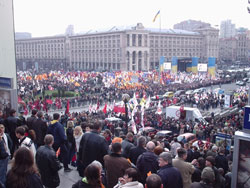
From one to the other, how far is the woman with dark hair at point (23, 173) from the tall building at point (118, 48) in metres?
73.9

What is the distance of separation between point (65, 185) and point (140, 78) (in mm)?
38846

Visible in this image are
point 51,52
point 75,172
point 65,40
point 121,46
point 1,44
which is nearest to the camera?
point 75,172

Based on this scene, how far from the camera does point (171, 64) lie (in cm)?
4672

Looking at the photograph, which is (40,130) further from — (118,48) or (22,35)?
(22,35)

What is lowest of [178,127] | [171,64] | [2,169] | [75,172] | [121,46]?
[178,127]

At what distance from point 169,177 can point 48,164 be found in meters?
2.15

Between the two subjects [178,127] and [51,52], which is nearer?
[178,127]

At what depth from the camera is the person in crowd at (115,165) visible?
473 cm

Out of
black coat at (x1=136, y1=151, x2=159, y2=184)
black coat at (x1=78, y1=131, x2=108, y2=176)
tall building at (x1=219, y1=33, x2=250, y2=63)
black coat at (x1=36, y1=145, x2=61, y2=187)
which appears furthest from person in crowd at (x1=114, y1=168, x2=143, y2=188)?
tall building at (x1=219, y1=33, x2=250, y2=63)

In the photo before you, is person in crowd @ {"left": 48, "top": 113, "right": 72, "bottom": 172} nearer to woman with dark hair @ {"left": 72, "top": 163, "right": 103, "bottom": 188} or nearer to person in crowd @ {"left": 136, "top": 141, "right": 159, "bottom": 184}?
person in crowd @ {"left": 136, "top": 141, "right": 159, "bottom": 184}

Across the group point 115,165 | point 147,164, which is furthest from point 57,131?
point 147,164

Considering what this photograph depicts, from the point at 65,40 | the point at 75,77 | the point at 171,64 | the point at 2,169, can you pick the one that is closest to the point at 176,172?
the point at 2,169

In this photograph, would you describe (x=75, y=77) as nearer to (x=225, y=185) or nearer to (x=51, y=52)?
(x=225, y=185)

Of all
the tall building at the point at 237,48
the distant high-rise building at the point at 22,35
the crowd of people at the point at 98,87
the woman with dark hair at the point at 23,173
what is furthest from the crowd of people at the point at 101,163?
the distant high-rise building at the point at 22,35
